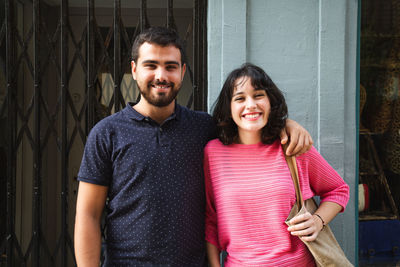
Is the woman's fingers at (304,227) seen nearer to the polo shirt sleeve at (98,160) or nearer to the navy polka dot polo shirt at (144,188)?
the navy polka dot polo shirt at (144,188)

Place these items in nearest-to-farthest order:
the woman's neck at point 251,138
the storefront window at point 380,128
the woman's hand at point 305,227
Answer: the woman's hand at point 305,227 < the woman's neck at point 251,138 < the storefront window at point 380,128

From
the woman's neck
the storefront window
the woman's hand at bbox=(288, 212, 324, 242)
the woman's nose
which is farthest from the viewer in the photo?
the storefront window

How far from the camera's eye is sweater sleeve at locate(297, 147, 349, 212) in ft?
6.53

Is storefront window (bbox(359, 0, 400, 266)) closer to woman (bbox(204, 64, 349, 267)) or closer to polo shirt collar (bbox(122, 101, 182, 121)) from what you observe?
woman (bbox(204, 64, 349, 267))

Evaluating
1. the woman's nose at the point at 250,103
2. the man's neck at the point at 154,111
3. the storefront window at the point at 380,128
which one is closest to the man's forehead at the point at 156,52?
the man's neck at the point at 154,111

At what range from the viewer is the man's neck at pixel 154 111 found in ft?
6.56

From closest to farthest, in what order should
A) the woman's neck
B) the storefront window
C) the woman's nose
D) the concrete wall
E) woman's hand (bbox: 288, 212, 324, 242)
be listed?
1. woman's hand (bbox: 288, 212, 324, 242)
2. the woman's nose
3. the woman's neck
4. the concrete wall
5. the storefront window

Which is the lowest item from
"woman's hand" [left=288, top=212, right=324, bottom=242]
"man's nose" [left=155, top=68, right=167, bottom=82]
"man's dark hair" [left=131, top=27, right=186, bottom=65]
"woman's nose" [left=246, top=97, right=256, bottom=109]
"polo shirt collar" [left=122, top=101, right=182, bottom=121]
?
"woman's hand" [left=288, top=212, right=324, bottom=242]

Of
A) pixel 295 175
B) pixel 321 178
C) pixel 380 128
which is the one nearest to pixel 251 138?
pixel 295 175

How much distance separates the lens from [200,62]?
9.90 feet

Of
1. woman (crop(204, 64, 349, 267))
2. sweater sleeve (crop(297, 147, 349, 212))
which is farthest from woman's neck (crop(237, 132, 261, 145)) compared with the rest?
sweater sleeve (crop(297, 147, 349, 212))

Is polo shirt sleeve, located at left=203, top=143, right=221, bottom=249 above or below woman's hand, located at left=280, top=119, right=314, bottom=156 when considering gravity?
below

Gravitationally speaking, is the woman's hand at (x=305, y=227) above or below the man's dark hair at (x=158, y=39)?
below

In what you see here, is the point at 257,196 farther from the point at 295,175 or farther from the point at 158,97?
the point at 158,97
